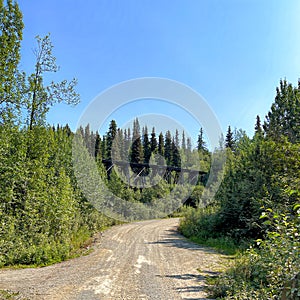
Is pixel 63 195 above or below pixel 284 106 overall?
below

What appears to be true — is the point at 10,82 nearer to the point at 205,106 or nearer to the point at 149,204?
the point at 205,106

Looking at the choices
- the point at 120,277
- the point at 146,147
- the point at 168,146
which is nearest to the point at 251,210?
the point at 120,277

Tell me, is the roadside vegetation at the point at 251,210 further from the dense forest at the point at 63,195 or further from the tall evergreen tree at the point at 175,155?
the tall evergreen tree at the point at 175,155

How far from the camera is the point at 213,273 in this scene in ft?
22.8

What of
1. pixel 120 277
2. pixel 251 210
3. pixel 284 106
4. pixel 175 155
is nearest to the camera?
pixel 120 277

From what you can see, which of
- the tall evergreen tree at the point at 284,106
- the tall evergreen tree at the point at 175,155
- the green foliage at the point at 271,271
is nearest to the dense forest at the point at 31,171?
the green foliage at the point at 271,271

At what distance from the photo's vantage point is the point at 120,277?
6.32 metres

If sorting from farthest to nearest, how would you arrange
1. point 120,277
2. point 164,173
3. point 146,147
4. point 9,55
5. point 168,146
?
point 168,146
point 146,147
point 164,173
point 9,55
point 120,277

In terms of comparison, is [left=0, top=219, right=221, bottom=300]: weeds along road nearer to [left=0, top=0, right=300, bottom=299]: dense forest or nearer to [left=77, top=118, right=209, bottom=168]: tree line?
[left=0, top=0, right=300, bottom=299]: dense forest

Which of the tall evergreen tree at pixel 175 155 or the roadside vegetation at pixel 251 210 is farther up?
the tall evergreen tree at pixel 175 155

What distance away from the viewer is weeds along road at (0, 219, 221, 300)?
522 cm

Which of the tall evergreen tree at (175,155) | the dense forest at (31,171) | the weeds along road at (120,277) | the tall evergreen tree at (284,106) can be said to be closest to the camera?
the weeds along road at (120,277)

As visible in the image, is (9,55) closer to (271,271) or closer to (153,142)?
(271,271)

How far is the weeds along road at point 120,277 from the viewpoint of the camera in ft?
17.1
